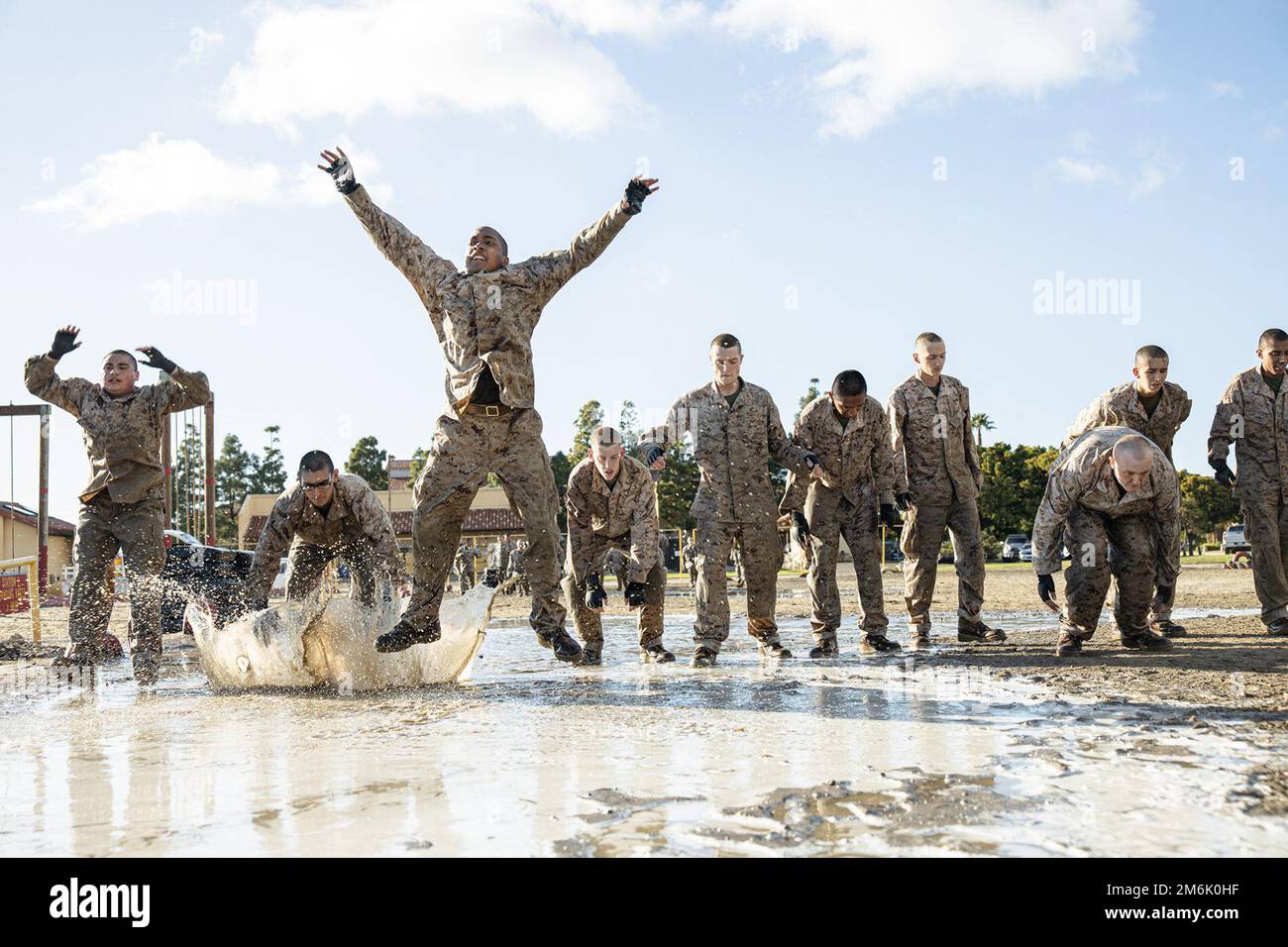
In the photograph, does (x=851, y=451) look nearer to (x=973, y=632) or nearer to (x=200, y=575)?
(x=973, y=632)

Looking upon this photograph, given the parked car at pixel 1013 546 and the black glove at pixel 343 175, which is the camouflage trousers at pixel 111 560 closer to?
the black glove at pixel 343 175

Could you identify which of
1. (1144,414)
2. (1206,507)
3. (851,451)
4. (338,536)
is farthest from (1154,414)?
(1206,507)

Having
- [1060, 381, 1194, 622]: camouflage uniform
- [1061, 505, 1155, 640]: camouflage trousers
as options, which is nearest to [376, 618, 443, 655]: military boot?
[1061, 505, 1155, 640]: camouflage trousers

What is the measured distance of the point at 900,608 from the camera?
44.7 ft

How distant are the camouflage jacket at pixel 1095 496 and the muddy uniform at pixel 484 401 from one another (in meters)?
3.29

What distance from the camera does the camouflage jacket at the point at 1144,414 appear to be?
833 centimetres

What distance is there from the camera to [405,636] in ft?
19.7

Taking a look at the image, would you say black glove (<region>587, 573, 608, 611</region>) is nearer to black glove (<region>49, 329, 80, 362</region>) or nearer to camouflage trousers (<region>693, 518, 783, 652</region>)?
camouflage trousers (<region>693, 518, 783, 652</region>)

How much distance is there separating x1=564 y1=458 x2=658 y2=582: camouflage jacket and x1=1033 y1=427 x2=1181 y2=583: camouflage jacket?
102 inches

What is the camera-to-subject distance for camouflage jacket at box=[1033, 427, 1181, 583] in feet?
23.5

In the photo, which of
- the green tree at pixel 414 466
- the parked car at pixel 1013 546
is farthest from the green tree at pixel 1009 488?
the green tree at pixel 414 466
